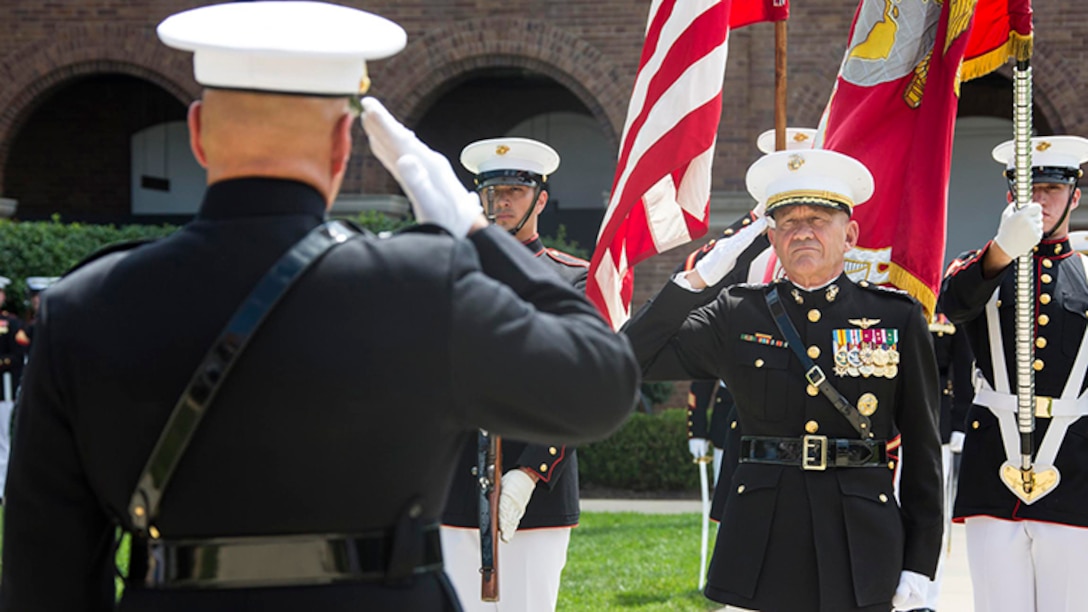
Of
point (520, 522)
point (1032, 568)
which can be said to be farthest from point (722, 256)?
point (1032, 568)

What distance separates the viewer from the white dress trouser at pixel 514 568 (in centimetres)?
493

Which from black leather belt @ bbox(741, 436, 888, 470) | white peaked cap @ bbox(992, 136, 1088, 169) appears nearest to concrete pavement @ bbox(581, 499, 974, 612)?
white peaked cap @ bbox(992, 136, 1088, 169)

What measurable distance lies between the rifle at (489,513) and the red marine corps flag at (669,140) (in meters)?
0.64

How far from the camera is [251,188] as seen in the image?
213 centimetres

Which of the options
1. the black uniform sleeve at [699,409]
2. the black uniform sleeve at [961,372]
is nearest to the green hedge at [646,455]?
the black uniform sleeve at [699,409]

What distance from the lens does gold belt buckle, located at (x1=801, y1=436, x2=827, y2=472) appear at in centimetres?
420

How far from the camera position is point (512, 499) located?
4.80 m

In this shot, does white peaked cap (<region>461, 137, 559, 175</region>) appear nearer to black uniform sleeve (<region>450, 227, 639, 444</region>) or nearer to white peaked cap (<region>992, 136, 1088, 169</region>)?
white peaked cap (<region>992, 136, 1088, 169</region>)

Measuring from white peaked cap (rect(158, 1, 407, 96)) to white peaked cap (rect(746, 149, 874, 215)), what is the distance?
94.3 inches

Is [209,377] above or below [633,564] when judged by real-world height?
above

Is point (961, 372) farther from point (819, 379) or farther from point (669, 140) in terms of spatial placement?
point (819, 379)

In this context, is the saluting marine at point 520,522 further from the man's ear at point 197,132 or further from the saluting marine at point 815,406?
the man's ear at point 197,132

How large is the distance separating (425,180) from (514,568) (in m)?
3.00

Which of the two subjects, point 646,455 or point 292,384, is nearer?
point 292,384
